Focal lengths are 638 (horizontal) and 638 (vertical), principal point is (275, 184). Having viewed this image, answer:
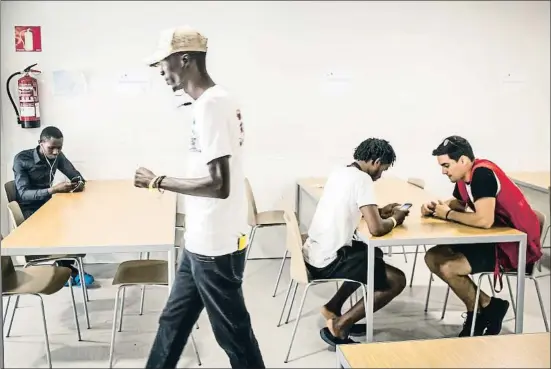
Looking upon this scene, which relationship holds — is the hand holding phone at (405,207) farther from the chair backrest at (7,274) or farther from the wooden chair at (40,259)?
the chair backrest at (7,274)

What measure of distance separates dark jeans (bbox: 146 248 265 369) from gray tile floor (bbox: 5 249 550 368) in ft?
0.11

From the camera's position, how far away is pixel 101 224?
2.38 meters

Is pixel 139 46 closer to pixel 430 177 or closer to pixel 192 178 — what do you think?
pixel 192 178

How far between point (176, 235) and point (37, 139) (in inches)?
21.5

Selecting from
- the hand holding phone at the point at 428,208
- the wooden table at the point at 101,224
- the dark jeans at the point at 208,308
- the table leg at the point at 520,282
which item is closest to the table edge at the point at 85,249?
the wooden table at the point at 101,224

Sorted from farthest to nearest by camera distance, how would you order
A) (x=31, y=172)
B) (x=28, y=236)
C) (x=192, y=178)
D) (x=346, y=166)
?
1. (x=346, y=166)
2. (x=28, y=236)
3. (x=31, y=172)
4. (x=192, y=178)

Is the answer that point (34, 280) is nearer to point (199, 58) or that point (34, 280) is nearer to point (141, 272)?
point (141, 272)

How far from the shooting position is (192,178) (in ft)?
5.65

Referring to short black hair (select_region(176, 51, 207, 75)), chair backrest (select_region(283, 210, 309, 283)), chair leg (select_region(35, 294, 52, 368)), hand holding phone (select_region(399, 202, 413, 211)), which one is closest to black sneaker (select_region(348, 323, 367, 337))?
chair backrest (select_region(283, 210, 309, 283))

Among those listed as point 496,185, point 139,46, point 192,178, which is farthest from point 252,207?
point 496,185

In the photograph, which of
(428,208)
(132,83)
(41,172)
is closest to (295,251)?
(428,208)

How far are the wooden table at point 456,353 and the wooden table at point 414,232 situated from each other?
79cm

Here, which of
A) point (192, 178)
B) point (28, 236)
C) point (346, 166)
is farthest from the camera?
point (346, 166)

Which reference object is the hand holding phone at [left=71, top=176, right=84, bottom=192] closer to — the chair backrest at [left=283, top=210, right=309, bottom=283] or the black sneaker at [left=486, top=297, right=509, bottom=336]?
the chair backrest at [left=283, top=210, right=309, bottom=283]
